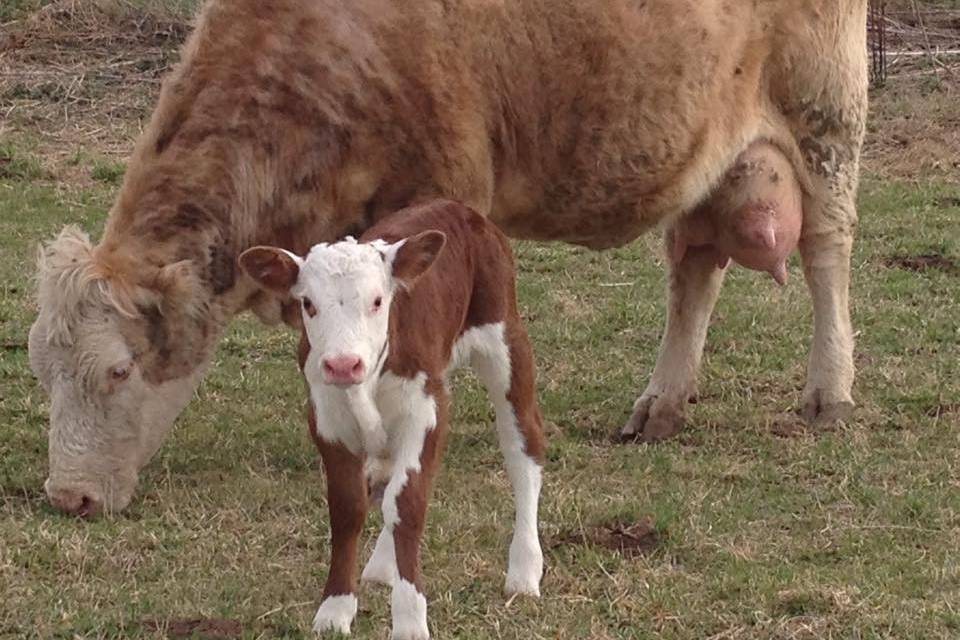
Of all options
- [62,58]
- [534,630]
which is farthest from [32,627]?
[62,58]

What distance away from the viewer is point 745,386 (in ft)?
24.4

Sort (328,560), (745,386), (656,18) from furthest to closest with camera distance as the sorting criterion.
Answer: (745,386), (656,18), (328,560)

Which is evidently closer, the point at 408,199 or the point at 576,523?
the point at 576,523

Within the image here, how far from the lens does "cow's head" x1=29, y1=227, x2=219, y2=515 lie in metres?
5.41

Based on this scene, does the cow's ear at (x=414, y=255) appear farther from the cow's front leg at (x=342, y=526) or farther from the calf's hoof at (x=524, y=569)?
the calf's hoof at (x=524, y=569)

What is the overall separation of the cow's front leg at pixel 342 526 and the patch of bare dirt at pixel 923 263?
5.66 metres

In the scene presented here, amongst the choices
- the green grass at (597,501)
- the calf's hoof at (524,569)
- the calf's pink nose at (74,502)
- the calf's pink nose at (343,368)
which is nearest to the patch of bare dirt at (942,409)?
the green grass at (597,501)

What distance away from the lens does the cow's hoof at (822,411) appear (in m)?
6.83

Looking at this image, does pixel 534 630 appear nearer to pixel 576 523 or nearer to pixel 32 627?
pixel 576 523

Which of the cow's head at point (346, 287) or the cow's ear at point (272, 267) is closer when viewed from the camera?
the cow's head at point (346, 287)

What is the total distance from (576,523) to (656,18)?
2.09 metres

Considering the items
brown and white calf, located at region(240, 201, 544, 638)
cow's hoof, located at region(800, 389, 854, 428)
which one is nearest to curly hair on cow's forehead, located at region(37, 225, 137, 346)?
brown and white calf, located at region(240, 201, 544, 638)

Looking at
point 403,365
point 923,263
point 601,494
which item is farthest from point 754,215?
point 403,365

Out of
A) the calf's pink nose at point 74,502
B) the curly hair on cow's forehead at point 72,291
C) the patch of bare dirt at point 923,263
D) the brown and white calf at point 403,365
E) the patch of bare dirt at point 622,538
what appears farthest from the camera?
the patch of bare dirt at point 923,263
